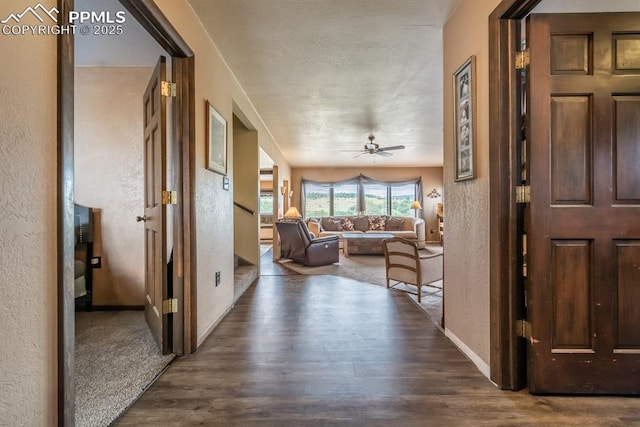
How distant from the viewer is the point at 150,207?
7.36 ft

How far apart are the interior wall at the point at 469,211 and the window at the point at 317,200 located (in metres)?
7.44

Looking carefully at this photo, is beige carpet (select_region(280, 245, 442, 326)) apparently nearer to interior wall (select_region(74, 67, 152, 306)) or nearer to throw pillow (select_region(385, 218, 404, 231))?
throw pillow (select_region(385, 218, 404, 231))

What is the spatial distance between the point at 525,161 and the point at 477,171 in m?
0.27

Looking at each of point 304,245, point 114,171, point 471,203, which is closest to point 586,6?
point 471,203

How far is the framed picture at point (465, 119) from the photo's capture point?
188cm

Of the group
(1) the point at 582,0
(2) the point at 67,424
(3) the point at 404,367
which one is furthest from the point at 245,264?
(1) the point at 582,0

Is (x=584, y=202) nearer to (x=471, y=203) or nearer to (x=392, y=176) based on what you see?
(x=471, y=203)

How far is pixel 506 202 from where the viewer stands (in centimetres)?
164

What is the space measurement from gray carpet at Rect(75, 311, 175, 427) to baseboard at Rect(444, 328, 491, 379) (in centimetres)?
193

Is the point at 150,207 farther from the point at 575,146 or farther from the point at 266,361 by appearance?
the point at 575,146

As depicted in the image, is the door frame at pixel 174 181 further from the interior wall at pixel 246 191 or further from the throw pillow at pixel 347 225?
the throw pillow at pixel 347 225

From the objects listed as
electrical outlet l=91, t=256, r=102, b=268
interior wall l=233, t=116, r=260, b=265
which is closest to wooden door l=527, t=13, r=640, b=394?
electrical outlet l=91, t=256, r=102, b=268

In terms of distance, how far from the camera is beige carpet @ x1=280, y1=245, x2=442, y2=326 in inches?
124

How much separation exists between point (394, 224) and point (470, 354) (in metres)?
6.70
